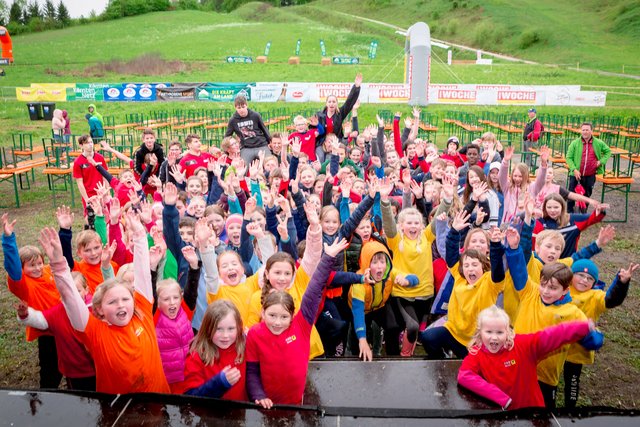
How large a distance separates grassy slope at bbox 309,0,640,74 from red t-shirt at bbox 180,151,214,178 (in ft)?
175

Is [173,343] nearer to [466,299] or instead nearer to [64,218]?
[64,218]

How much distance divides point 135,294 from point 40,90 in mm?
32848

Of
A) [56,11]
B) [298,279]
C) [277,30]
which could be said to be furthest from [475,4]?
[298,279]

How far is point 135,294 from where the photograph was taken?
369 centimetres

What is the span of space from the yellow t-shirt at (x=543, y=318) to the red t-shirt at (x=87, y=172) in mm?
7512

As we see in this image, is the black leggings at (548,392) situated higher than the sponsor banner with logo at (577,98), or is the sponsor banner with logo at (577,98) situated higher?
the sponsor banner with logo at (577,98)

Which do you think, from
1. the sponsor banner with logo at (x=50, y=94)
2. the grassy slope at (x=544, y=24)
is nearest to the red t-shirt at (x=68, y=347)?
the sponsor banner with logo at (x=50, y=94)

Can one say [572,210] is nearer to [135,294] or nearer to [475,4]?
[135,294]

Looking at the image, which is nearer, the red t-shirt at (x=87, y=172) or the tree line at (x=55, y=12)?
the red t-shirt at (x=87, y=172)

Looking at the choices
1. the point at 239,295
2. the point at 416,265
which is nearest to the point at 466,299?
the point at 416,265

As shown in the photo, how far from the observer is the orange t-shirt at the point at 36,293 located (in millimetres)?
4133

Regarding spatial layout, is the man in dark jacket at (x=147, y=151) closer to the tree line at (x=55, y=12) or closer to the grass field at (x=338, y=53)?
the grass field at (x=338, y=53)

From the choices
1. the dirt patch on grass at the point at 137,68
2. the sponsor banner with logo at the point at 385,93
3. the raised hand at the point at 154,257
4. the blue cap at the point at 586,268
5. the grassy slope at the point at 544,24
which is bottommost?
the blue cap at the point at 586,268

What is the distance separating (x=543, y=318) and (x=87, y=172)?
8222 mm
